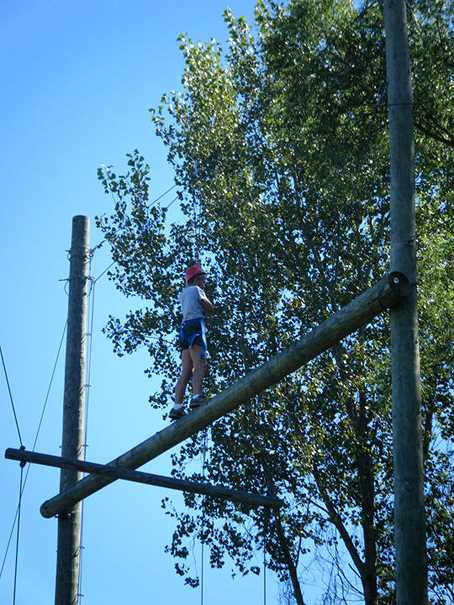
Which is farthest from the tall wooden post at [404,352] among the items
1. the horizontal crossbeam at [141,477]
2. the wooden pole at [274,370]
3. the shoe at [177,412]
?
the shoe at [177,412]

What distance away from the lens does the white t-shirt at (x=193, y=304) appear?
1081 centimetres

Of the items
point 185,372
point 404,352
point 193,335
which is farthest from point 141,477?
point 404,352

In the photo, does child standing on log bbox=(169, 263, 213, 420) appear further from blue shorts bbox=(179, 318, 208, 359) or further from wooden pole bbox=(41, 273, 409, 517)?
wooden pole bbox=(41, 273, 409, 517)

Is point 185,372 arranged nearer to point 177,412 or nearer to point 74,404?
point 177,412

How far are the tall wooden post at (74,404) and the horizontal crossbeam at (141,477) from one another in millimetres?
1192

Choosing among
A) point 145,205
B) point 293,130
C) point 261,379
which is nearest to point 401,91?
point 261,379

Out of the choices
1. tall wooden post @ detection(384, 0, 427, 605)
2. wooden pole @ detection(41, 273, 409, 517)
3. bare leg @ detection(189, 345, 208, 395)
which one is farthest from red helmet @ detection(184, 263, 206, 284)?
tall wooden post @ detection(384, 0, 427, 605)

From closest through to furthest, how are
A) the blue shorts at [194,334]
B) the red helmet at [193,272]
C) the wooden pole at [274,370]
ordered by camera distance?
the wooden pole at [274,370]
the blue shorts at [194,334]
the red helmet at [193,272]

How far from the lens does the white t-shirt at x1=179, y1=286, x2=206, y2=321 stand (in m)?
10.8

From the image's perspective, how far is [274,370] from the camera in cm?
879

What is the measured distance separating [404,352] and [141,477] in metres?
3.21

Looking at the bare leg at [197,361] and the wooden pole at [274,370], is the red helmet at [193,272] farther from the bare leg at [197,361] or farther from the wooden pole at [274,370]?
the wooden pole at [274,370]

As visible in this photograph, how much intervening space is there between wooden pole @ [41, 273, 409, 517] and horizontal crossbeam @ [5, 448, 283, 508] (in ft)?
0.43

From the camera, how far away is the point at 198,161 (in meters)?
21.2
